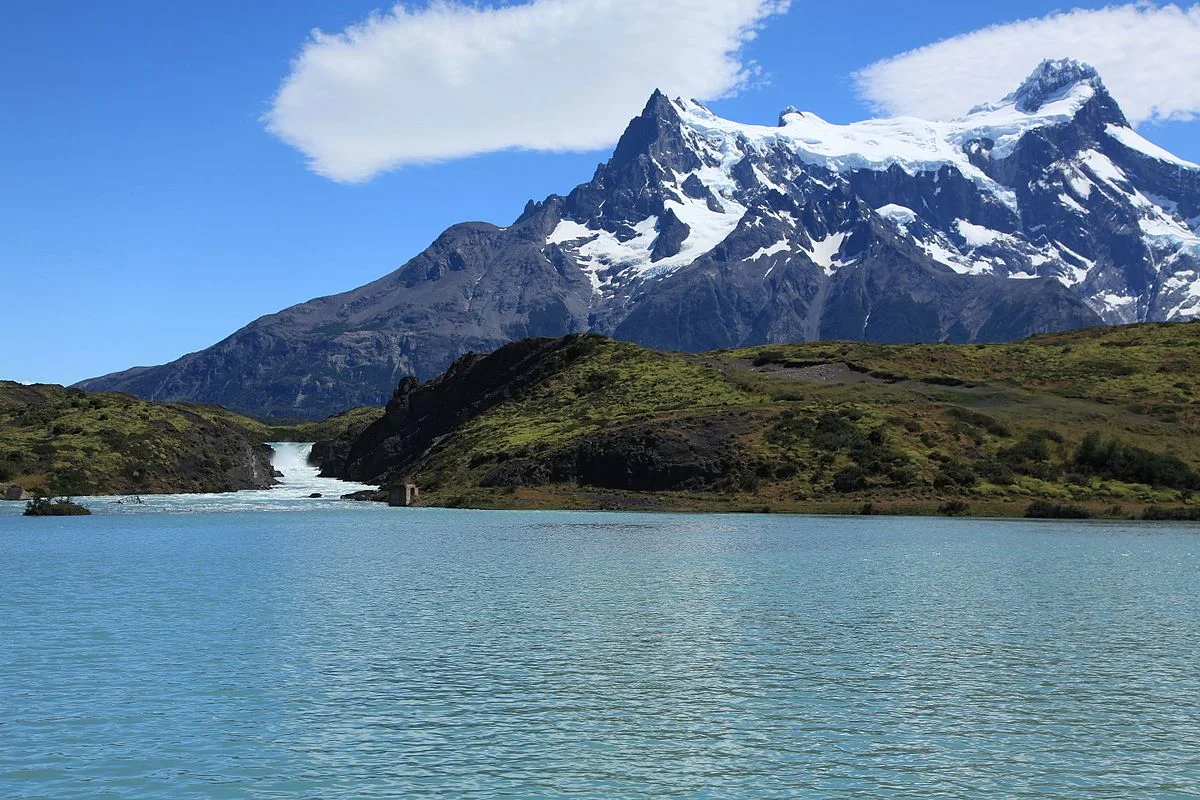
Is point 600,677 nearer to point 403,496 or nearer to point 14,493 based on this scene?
point 403,496

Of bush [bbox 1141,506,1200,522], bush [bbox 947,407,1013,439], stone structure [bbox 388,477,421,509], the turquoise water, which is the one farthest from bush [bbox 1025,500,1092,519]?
stone structure [bbox 388,477,421,509]

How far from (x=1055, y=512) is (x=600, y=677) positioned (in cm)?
8973

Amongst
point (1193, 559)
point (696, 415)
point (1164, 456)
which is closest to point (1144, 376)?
point (1164, 456)

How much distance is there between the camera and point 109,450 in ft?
552

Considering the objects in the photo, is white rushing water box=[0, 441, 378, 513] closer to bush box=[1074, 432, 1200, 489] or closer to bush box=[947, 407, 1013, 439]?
bush box=[947, 407, 1013, 439]

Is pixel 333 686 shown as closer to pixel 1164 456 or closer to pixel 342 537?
pixel 342 537

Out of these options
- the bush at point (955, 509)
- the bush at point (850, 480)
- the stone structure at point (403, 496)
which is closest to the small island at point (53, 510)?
the stone structure at point (403, 496)

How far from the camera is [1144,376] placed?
16625 cm

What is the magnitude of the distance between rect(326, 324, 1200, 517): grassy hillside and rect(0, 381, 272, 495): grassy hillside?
3561cm

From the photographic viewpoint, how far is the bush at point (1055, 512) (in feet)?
375

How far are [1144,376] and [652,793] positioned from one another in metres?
161

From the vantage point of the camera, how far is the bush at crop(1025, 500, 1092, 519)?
114 m

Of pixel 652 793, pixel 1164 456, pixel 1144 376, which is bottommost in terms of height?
pixel 652 793

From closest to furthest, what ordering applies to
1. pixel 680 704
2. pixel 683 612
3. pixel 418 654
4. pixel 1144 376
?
pixel 680 704 → pixel 418 654 → pixel 683 612 → pixel 1144 376
